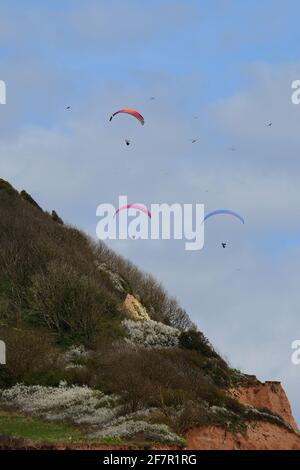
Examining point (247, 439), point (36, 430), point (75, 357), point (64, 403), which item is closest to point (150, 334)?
point (75, 357)

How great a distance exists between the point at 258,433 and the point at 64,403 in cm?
1017

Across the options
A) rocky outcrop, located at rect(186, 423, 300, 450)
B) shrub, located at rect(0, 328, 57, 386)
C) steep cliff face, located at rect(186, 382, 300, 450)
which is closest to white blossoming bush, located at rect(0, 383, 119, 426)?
shrub, located at rect(0, 328, 57, 386)

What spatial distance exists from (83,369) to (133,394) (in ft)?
32.1

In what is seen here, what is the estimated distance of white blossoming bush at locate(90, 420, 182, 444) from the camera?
162 ft

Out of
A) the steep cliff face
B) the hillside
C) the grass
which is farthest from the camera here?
the steep cliff face

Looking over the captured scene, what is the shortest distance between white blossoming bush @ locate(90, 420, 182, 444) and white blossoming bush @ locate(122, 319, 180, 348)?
26.4m

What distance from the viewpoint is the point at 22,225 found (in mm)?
95188

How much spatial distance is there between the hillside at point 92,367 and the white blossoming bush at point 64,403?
0.06 metres

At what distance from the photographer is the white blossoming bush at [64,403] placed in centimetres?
5653

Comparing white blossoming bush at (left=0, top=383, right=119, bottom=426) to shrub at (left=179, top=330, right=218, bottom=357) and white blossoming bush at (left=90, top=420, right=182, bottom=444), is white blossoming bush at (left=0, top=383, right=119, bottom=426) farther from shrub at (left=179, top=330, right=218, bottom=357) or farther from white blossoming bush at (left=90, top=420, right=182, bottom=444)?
shrub at (left=179, top=330, right=218, bottom=357)

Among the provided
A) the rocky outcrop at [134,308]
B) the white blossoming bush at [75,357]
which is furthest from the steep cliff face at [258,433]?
the rocky outcrop at [134,308]

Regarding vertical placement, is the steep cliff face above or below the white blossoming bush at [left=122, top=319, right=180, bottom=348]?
below

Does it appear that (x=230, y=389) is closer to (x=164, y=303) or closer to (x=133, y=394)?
(x=133, y=394)

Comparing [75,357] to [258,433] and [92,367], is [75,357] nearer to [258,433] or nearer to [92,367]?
[92,367]
